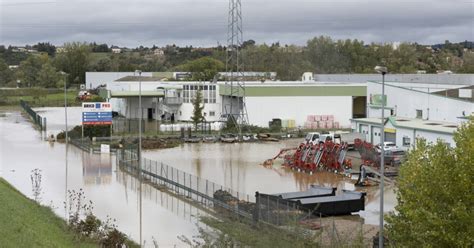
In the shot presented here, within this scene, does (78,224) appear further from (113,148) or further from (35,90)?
(35,90)

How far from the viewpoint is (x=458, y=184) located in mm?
14164

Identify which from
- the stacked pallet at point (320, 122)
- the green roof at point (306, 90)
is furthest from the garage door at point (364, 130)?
the green roof at point (306, 90)

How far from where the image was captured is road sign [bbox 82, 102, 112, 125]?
48956mm

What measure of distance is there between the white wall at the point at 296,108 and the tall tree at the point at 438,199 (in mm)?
43981

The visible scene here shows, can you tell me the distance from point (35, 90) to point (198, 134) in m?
68.4

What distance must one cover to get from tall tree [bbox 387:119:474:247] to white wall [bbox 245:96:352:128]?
43981mm

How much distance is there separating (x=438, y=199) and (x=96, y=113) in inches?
1491

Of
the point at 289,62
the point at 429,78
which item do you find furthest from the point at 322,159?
the point at 289,62

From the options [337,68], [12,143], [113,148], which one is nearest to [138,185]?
[113,148]

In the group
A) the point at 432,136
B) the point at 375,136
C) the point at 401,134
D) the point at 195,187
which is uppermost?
the point at 432,136

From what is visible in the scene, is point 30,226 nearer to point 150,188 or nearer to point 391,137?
point 150,188

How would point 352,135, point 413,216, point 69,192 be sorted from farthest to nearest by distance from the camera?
point 352,135
point 69,192
point 413,216

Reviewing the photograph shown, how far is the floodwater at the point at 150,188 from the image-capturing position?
23453 mm

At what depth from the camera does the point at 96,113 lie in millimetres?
49188
